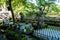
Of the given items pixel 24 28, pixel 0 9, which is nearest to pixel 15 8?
pixel 24 28

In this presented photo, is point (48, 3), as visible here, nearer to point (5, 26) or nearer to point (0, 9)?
point (5, 26)

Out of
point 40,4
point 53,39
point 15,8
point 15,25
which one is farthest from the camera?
point 15,8

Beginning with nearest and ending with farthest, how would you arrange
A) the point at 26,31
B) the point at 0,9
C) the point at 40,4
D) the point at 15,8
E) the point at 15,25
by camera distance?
the point at 26,31 → the point at 15,25 → the point at 40,4 → the point at 15,8 → the point at 0,9

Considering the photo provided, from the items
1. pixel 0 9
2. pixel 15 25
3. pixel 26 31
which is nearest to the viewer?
pixel 26 31

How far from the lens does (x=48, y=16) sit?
13938 mm

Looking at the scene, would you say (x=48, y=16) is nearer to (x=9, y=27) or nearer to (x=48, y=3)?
(x=48, y=3)

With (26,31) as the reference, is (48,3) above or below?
above

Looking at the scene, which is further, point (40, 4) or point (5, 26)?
point (40, 4)

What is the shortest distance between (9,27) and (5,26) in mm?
516

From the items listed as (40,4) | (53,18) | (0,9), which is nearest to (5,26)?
(40,4)

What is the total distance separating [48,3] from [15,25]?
122 inches

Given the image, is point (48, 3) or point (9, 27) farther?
point (48, 3)

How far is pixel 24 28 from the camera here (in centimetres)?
951

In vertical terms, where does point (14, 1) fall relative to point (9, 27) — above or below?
above
